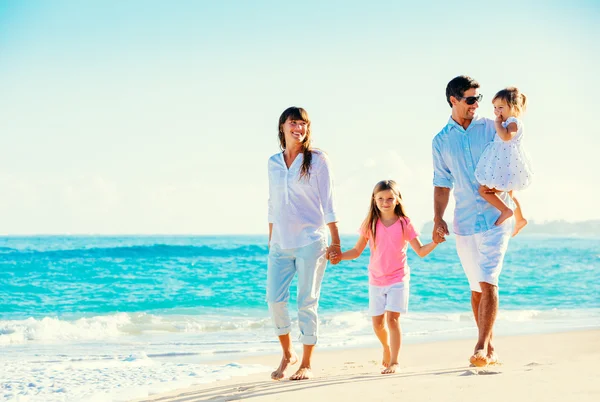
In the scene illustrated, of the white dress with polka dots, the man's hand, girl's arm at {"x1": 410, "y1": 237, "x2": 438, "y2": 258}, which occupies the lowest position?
girl's arm at {"x1": 410, "y1": 237, "x2": 438, "y2": 258}

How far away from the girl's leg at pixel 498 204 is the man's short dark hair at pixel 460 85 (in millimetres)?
706

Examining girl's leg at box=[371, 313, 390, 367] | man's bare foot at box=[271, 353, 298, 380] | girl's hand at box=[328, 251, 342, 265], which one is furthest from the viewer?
girl's leg at box=[371, 313, 390, 367]

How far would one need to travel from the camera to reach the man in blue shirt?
4391mm

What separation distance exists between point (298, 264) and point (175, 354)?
2966 mm

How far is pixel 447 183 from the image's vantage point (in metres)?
4.64

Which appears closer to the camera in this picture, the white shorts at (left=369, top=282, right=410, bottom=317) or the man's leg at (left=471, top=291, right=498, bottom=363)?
the man's leg at (left=471, top=291, right=498, bottom=363)

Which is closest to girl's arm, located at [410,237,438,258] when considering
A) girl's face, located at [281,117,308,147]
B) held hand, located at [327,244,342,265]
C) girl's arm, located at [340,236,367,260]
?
girl's arm, located at [340,236,367,260]

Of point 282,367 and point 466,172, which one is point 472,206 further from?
point 282,367

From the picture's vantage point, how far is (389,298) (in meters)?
4.79

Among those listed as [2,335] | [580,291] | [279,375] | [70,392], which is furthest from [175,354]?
[580,291]

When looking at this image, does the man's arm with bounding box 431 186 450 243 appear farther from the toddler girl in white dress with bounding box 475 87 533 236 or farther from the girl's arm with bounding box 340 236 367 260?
the girl's arm with bounding box 340 236 367 260

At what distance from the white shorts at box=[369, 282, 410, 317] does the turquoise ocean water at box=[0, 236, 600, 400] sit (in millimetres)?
1504

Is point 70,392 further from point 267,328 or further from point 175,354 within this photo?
point 267,328

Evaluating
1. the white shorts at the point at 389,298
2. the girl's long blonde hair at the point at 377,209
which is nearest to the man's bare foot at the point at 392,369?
the white shorts at the point at 389,298
